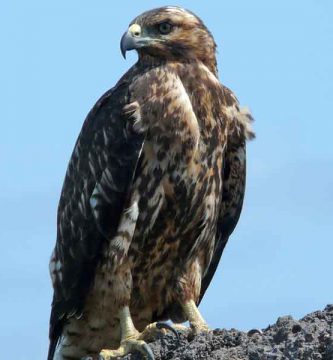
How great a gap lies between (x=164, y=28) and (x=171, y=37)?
0.09 metres

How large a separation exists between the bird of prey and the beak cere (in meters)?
0.01

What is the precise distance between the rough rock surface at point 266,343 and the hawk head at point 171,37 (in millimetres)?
2695

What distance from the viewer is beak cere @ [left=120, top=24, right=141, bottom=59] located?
1062 cm

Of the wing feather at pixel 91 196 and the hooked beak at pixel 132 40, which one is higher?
the hooked beak at pixel 132 40

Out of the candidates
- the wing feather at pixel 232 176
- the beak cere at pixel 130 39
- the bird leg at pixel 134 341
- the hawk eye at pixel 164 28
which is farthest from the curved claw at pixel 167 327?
the hawk eye at pixel 164 28

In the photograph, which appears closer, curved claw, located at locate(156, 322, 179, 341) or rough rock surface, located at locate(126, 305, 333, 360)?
rough rock surface, located at locate(126, 305, 333, 360)

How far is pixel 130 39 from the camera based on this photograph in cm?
1066

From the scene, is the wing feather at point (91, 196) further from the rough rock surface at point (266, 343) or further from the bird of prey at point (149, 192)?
the rough rock surface at point (266, 343)

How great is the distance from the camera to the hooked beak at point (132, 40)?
34.9 feet

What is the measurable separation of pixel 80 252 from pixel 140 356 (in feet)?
5.62

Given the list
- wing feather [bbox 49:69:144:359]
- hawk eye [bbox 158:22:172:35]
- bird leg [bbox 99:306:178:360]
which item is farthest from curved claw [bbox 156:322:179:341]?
hawk eye [bbox 158:22:172:35]

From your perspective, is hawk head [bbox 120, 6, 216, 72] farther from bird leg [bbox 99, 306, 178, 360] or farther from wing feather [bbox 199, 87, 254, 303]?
bird leg [bbox 99, 306, 178, 360]

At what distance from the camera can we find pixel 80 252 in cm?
1070

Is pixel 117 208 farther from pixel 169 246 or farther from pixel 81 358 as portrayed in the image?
pixel 81 358
